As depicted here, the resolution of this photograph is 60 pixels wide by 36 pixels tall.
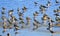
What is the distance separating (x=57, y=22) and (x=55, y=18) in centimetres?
20

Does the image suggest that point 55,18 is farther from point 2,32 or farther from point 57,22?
point 2,32

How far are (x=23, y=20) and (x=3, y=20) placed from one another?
0.96 metres

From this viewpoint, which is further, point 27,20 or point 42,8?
point 27,20

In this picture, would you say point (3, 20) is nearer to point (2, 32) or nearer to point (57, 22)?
point (2, 32)

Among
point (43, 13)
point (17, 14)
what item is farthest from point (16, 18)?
point (43, 13)

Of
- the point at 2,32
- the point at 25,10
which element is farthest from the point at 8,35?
the point at 25,10

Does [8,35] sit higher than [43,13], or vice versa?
[43,13]

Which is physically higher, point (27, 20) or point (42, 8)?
point (42, 8)

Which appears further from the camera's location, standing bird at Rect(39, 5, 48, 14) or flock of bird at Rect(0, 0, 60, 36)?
standing bird at Rect(39, 5, 48, 14)

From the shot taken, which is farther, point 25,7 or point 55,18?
point 25,7

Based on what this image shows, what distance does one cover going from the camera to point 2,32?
14.9 metres

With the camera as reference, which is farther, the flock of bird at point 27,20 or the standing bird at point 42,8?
the standing bird at point 42,8

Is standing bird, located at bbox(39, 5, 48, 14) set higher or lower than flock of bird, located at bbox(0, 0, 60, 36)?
higher

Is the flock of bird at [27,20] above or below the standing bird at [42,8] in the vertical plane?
below
